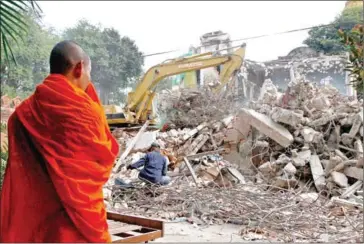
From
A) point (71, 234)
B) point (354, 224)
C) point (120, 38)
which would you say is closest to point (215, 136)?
point (120, 38)

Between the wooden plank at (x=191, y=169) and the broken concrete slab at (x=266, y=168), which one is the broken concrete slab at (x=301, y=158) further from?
the wooden plank at (x=191, y=169)

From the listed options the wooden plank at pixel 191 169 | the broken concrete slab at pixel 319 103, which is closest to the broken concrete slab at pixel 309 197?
the wooden plank at pixel 191 169

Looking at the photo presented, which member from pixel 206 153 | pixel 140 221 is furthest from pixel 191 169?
pixel 140 221

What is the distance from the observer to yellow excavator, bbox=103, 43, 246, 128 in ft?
18.1

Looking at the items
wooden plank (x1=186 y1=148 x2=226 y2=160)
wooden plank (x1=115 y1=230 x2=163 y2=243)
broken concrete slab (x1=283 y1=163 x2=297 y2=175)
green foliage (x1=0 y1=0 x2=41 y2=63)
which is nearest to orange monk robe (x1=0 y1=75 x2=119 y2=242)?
green foliage (x1=0 y1=0 x2=41 y2=63)

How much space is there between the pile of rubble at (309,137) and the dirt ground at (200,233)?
1363 millimetres

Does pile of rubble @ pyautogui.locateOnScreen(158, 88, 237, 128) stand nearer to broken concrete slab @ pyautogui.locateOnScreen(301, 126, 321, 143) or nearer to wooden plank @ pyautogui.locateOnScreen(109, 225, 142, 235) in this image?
broken concrete slab @ pyautogui.locateOnScreen(301, 126, 321, 143)

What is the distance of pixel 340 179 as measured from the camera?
4.46 m

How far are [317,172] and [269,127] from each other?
81 cm

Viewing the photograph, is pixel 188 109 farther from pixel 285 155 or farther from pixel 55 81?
pixel 55 81

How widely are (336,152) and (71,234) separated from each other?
4.43m

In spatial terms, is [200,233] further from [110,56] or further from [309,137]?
[309,137]

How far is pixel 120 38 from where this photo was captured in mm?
4570

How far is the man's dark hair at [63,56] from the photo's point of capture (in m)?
1.15
